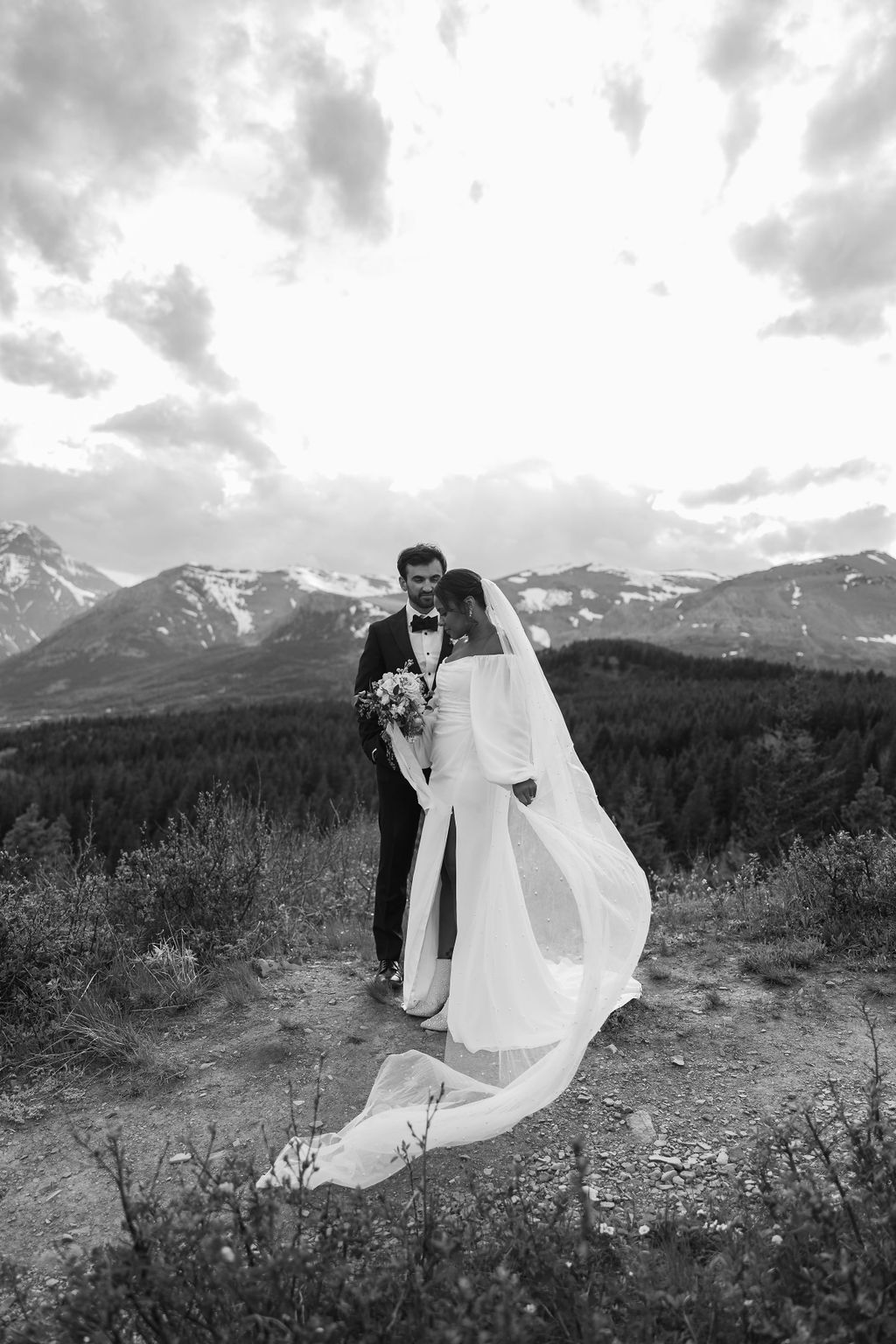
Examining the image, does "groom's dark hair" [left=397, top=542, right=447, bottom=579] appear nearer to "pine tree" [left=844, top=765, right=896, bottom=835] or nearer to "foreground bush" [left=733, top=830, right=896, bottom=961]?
"foreground bush" [left=733, top=830, right=896, bottom=961]

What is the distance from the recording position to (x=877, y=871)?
23.3ft

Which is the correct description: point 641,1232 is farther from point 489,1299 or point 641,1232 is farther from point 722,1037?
point 722,1037

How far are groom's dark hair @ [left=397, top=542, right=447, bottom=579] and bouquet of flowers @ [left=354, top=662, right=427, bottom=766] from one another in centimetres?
89

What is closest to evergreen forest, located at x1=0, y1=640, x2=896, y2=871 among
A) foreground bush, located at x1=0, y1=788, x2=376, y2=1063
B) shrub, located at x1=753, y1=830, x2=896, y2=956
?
foreground bush, located at x1=0, y1=788, x2=376, y2=1063

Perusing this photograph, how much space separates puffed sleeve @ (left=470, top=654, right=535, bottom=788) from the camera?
17.4 feet

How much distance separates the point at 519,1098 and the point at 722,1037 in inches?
76.7

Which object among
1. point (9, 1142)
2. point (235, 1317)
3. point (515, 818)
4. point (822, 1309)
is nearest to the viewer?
point (822, 1309)

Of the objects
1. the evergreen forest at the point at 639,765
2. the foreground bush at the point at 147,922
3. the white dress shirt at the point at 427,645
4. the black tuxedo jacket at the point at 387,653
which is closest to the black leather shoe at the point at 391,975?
the foreground bush at the point at 147,922

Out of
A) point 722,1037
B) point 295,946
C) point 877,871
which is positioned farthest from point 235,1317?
point 877,871

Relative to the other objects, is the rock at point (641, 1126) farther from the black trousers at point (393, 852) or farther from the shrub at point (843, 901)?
the shrub at point (843, 901)

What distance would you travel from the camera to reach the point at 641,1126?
4102 mm

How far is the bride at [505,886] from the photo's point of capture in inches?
180

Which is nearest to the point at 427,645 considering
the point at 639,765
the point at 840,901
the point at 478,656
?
the point at 478,656

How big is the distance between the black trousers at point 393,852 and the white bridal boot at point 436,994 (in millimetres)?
701
